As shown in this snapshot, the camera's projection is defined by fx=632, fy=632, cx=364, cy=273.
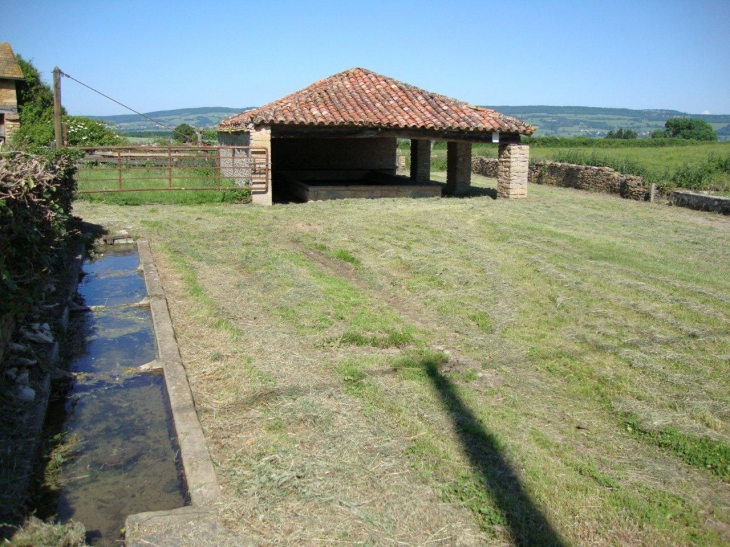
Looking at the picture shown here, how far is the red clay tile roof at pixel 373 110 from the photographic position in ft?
55.9

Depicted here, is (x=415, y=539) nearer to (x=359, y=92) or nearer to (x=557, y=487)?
(x=557, y=487)

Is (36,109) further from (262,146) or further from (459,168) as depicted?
(459,168)

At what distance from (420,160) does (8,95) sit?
56.4ft

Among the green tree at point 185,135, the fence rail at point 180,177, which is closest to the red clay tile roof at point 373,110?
the fence rail at point 180,177

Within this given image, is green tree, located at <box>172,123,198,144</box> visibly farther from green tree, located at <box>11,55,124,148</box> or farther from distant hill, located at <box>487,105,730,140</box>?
distant hill, located at <box>487,105,730,140</box>

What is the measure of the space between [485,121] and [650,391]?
47.2ft

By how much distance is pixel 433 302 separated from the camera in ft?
25.2

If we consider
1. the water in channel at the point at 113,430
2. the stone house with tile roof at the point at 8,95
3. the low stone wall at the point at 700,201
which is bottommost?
the water in channel at the point at 113,430

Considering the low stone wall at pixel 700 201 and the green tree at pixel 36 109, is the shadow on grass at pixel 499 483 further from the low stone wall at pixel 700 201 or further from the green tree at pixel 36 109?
the green tree at pixel 36 109

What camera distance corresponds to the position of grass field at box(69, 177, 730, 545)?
3.53 metres

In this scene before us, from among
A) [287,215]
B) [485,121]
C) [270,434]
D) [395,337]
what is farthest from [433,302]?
[485,121]

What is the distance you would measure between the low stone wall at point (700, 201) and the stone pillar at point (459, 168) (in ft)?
20.6

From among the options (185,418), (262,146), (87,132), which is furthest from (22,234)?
(87,132)

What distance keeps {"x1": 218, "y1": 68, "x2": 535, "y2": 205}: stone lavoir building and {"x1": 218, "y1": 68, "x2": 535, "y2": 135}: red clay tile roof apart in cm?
3
